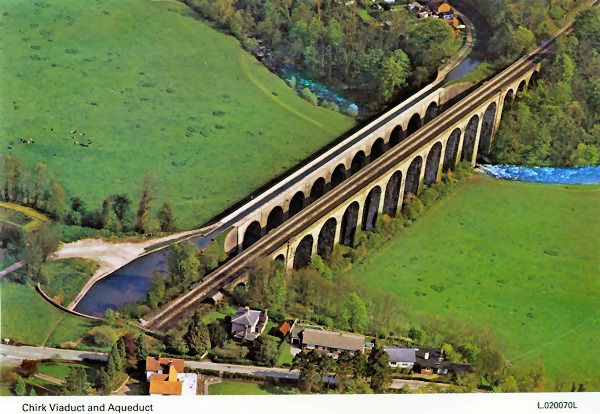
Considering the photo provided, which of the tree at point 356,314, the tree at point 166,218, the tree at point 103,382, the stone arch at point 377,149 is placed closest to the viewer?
the tree at point 103,382

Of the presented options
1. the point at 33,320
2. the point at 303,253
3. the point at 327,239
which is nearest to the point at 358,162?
the point at 327,239

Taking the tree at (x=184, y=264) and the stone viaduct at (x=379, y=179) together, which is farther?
the stone viaduct at (x=379, y=179)

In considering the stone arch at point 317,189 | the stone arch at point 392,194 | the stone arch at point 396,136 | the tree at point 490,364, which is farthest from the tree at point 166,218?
the tree at point 490,364

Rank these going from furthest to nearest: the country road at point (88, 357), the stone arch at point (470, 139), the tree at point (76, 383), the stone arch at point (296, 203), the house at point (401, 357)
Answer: the stone arch at point (470, 139) → the stone arch at point (296, 203) → the house at point (401, 357) → the country road at point (88, 357) → the tree at point (76, 383)

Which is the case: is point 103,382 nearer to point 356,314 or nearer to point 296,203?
point 356,314

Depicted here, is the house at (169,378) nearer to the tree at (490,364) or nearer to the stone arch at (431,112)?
the tree at (490,364)

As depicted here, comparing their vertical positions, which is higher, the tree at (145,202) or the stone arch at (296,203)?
the tree at (145,202)

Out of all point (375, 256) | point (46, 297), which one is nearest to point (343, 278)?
point (375, 256)
